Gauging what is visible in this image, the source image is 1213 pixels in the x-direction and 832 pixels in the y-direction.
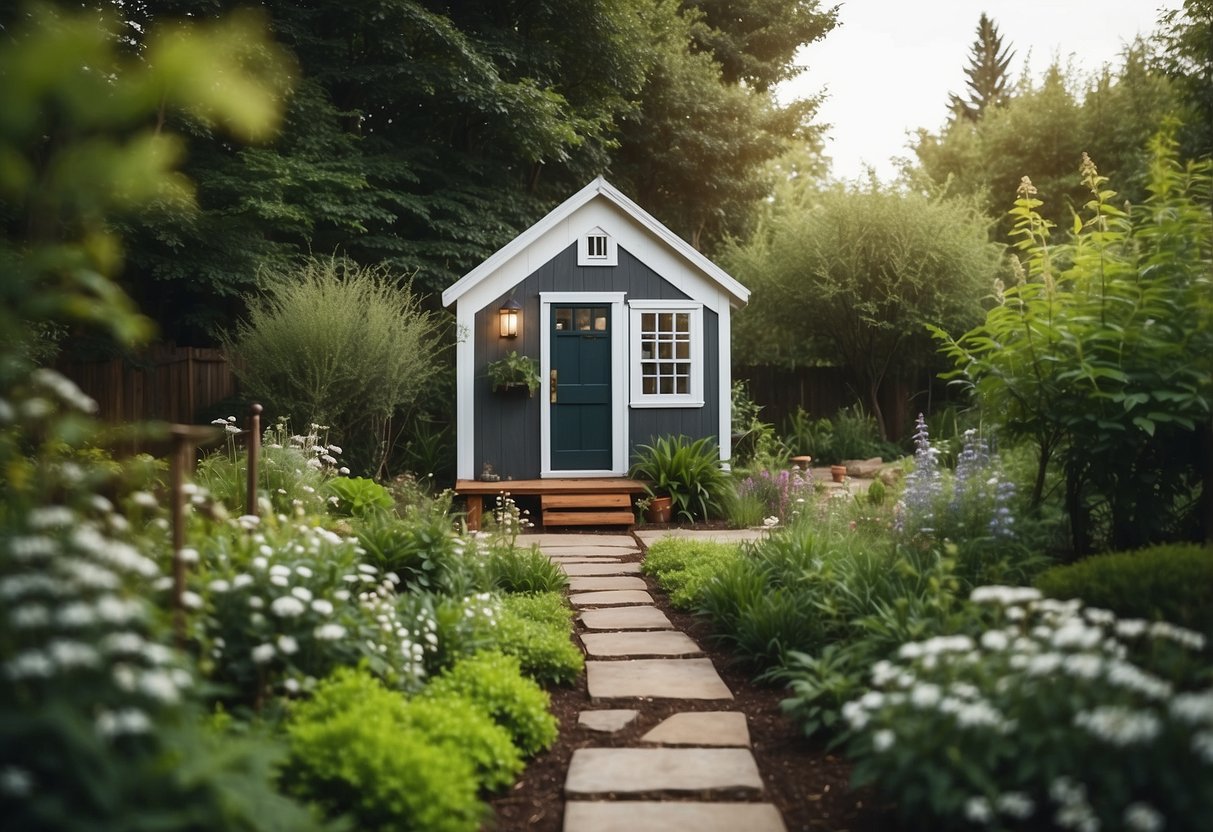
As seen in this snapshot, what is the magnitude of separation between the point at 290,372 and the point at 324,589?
6.82 metres

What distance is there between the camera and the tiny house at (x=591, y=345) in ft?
34.1

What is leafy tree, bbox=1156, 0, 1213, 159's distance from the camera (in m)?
12.9

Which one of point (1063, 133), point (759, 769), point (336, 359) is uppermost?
point (1063, 133)

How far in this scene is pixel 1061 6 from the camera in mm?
7305

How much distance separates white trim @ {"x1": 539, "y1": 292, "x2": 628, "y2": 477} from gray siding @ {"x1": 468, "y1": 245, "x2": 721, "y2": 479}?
6 centimetres

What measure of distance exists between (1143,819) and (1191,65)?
699 inches

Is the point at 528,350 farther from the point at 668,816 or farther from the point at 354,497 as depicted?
the point at 668,816

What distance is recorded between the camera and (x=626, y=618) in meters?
5.68

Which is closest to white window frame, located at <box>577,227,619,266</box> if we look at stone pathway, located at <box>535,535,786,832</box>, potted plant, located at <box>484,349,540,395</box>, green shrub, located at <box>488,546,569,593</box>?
potted plant, located at <box>484,349,540,395</box>

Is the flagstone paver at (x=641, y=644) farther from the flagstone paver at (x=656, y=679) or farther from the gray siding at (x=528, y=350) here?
the gray siding at (x=528, y=350)

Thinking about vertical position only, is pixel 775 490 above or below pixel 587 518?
above

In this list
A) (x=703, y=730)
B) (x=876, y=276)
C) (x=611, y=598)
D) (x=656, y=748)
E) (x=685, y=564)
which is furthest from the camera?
(x=876, y=276)

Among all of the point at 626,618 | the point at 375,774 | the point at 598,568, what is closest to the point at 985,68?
the point at 598,568

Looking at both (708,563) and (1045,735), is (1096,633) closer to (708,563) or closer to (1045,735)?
(1045,735)
